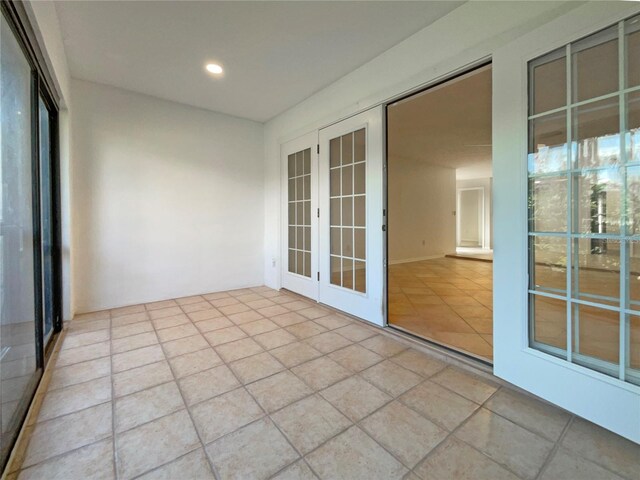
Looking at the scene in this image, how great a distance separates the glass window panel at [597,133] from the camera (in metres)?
1.42

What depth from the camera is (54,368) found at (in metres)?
2.03

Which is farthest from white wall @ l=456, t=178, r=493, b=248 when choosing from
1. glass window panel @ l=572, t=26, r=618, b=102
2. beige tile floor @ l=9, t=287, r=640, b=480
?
glass window panel @ l=572, t=26, r=618, b=102

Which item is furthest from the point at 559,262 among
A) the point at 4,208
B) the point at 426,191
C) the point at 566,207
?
the point at 426,191

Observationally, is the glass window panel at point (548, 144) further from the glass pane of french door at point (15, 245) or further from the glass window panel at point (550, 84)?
the glass pane of french door at point (15, 245)

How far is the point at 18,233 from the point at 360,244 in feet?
8.59

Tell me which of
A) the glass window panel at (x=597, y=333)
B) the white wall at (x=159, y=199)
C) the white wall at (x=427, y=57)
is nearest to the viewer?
the glass window panel at (x=597, y=333)

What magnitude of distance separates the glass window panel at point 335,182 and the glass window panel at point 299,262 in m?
1.05

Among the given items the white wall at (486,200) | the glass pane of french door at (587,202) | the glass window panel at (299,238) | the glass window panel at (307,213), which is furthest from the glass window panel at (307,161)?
the white wall at (486,200)

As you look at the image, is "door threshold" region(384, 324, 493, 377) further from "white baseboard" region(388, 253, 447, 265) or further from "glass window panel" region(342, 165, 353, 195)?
"white baseboard" region(388, 253, 447, 265)

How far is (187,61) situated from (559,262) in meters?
3.52

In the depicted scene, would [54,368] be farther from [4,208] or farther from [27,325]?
[4,208]

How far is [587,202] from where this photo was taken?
59.7 inches

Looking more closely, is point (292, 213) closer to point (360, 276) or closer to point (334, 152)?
point (334, 152)

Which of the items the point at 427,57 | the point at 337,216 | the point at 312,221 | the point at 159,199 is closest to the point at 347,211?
the point at 337,216
